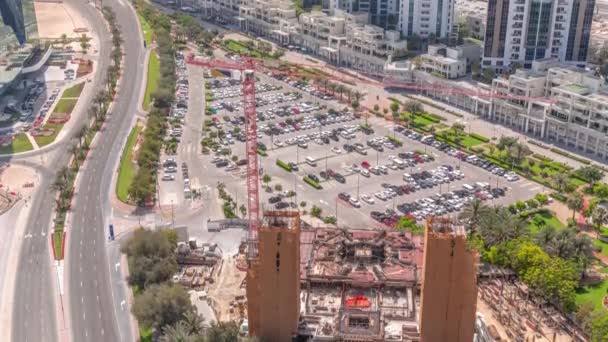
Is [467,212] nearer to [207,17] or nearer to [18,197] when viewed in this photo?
[18,197]

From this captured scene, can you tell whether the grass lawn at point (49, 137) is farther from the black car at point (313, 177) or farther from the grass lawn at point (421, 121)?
the grass lawn at point (421, 121)

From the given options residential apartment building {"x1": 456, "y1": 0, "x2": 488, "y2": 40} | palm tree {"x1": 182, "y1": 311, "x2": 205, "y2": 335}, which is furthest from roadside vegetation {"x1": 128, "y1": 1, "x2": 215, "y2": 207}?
residential apartment building {"x1": 456, "y1": 0, "x2": 488, "y2": 40}

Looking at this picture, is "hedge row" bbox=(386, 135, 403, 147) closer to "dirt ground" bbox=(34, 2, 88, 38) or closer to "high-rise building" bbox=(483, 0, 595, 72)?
"high-rise building" bbox=(483, 0, 595, 72)

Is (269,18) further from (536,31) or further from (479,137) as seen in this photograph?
(479,137)

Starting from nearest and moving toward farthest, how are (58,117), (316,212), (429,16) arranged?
1. (316,212)
2. (58,117)
3. (429,16)

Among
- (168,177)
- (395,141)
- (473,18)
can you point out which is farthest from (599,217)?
(473,18)

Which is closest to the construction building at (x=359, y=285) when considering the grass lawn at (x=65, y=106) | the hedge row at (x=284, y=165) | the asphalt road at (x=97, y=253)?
the asphalt road at (x=97, y=253)
